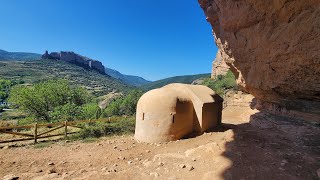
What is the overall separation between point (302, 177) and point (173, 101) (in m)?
7.02

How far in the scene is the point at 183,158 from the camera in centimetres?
916

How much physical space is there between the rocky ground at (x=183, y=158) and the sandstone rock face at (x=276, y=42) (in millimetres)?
2968

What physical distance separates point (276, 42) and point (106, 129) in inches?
486

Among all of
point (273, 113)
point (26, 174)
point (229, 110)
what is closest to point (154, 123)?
point (26, 174)

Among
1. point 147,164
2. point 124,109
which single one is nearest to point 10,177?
point 147,164

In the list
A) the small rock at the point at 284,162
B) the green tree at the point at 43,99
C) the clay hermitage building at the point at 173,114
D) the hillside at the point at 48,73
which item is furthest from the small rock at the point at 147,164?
the hillside at the point at 48,73

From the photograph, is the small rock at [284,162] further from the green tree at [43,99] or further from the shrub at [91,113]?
the shrub at [91,113]

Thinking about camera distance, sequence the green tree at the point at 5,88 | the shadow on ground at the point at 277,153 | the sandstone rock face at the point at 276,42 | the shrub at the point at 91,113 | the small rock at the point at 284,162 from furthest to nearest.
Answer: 1. the green tree at the point at 5,88
2. the shrub at the point at 91,113
3. the small rock at the point at 284,162
4. the shadow on ground at the point at 277,153
5. the sandstone rock face at the point at 276,42

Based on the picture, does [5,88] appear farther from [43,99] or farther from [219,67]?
[219,67]

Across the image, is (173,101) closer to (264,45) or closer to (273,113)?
(264,45)

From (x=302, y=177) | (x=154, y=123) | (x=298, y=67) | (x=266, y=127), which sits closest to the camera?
(x=302, y=177)

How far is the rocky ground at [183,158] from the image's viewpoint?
759 cm

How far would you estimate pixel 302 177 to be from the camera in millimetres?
6938

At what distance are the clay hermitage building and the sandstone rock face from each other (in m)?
3.35
